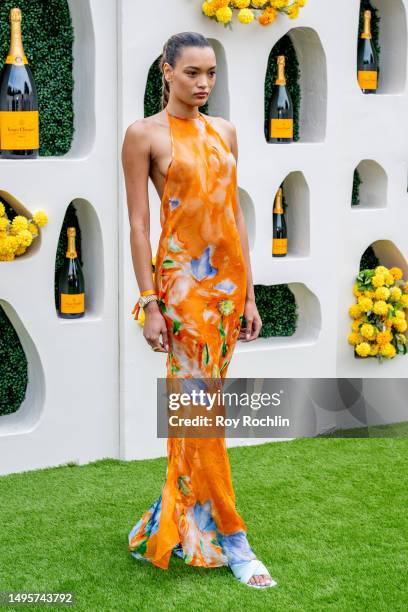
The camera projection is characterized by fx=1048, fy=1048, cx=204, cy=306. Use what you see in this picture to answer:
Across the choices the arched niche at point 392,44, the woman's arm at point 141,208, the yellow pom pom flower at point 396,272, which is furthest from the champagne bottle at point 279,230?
the woman's arm at point 141,208

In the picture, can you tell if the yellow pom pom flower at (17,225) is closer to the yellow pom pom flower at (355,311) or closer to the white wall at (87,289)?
the white wall at (87,289)

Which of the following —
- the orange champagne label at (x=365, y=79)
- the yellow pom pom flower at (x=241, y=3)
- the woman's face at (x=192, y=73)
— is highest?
the yellow pom pom flower at (x=241, y=3)

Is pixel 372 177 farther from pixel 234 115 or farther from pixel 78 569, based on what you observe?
pixel 78 569

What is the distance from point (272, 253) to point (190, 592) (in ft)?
5.34

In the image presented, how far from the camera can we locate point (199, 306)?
8.30 ft

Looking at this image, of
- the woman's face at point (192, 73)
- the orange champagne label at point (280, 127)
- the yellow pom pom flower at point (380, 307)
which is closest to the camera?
the woman's face at point (192, 73)

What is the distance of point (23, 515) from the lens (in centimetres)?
315

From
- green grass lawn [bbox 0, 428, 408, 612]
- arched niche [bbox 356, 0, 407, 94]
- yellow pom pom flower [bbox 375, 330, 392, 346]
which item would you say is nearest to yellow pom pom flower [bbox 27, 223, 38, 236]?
green grass lawn [bbox 0, 428, 408, 612]

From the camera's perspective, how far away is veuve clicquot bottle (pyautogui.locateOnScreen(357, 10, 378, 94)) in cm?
407

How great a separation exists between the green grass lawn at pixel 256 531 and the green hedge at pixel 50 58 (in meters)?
1.14

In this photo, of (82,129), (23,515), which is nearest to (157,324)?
(23,515)

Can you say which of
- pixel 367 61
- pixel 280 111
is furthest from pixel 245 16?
pixel 367 61

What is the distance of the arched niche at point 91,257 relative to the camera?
3.55 meters

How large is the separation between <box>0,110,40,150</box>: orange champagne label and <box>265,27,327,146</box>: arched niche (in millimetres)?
982
